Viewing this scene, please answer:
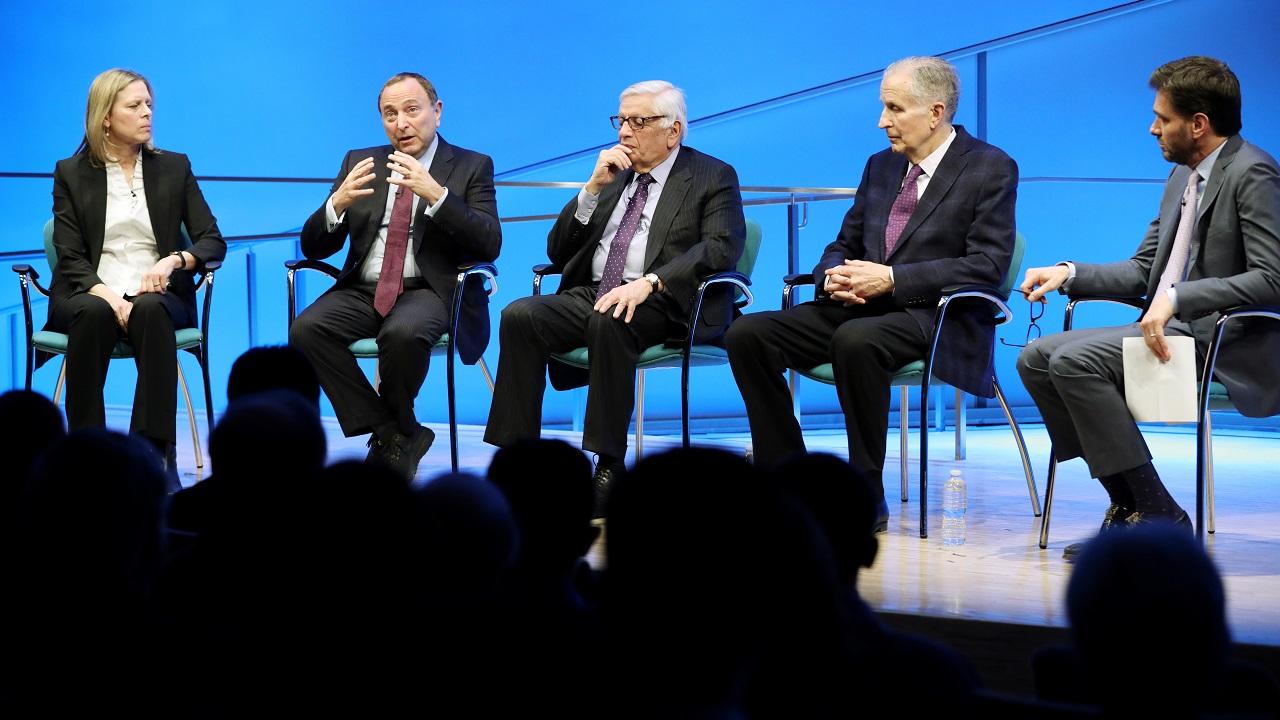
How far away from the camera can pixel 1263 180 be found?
2.51 metres

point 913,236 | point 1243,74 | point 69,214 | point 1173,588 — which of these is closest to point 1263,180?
point 913,236

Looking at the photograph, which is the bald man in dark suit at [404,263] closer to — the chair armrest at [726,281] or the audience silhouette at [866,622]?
the chair armrest at [726,281]

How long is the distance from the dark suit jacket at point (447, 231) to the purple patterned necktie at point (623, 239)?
0.33m

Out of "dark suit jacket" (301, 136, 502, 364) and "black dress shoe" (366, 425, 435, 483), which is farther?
"dark suit jacket" (301, 136, 502, 364)

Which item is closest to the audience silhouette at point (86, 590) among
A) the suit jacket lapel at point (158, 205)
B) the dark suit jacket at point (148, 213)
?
the dark suit jacket at point (148, 213)

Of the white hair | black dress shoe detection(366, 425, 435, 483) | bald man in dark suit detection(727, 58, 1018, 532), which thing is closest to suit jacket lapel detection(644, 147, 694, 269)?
the white hair

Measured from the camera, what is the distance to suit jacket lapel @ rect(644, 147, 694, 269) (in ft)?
11.1

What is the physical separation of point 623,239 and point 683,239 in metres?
0.18

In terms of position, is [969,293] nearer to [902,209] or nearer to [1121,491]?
[902,209]

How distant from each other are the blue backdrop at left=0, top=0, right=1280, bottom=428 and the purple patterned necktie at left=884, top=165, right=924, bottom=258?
1.25 metres

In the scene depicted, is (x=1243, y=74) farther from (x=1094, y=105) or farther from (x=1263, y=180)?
(x=1263, y=180)

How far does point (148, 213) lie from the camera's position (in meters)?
3.67

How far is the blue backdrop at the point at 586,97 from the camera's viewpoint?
506 cm

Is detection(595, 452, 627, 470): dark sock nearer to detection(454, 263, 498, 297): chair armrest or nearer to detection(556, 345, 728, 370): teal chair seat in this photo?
detection(556, 345, 728, 370): teal chair seat
